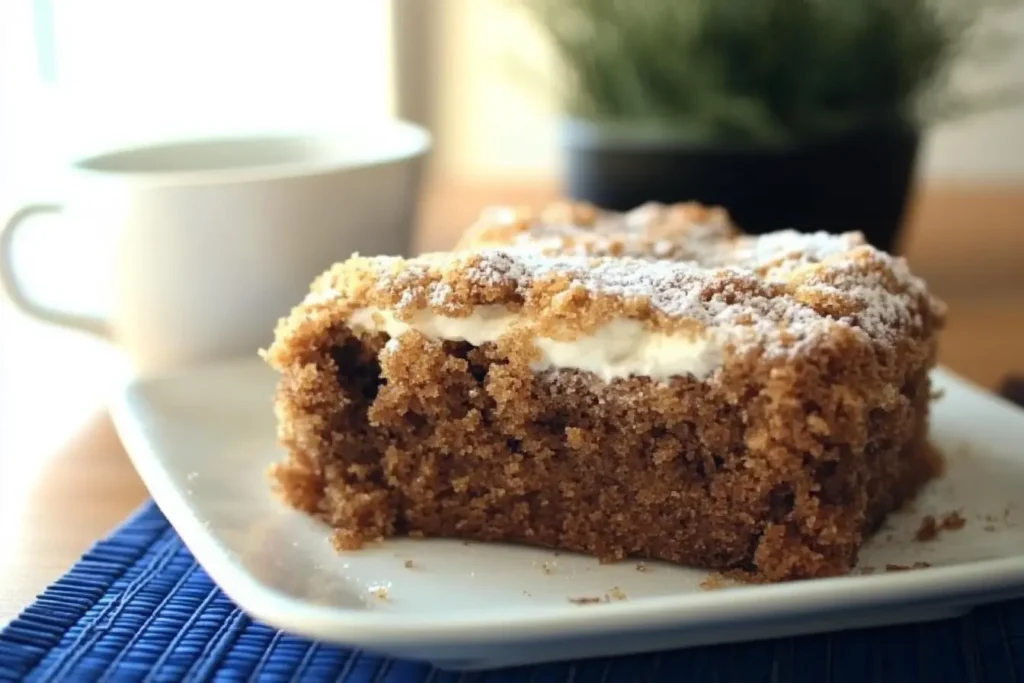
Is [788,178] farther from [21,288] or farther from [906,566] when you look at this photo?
[21,288]

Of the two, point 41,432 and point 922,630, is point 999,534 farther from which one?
point 41,432

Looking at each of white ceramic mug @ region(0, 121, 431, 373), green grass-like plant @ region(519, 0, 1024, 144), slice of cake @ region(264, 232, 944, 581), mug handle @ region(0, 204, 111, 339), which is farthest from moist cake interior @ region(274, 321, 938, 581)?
green grass-like plant @ region(519, 0, 1024, 144)

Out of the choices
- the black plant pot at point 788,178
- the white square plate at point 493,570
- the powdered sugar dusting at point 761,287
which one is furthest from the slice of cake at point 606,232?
the white square plate at point 493,570

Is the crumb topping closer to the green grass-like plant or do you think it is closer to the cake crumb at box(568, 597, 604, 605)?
the cake crumb at box(568, 597, 604, 605)

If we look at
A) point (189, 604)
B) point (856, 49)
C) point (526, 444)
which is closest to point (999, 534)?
point (526, 444)

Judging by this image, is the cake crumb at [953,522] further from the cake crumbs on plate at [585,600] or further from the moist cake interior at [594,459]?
the cake crumbs on plate at [585,600]

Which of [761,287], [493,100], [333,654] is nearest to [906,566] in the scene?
[761,287]
